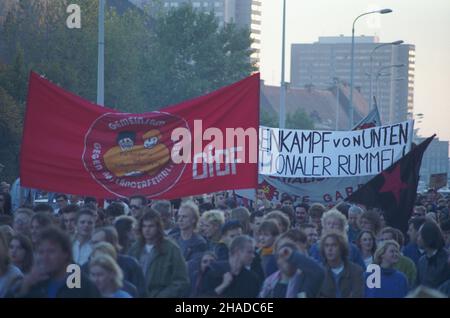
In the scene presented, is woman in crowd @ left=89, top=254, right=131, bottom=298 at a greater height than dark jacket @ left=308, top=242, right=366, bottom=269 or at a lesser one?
greater

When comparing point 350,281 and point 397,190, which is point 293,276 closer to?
point 350,281

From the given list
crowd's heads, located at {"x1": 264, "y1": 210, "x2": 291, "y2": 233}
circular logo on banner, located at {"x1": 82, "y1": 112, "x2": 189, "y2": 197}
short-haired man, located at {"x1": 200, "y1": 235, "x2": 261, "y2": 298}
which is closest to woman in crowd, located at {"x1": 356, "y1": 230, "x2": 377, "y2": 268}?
crowd's heads, located at {"x1": 264, "y1": 210, "x2": 291, "y2": 233}

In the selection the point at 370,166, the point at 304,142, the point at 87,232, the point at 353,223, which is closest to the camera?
the point at 87,232

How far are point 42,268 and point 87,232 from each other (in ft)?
10.1

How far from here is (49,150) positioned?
1361 centimetres

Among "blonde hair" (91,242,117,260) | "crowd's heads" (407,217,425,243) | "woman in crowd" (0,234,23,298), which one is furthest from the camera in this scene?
"crowd's heads" (407,217,425,243)

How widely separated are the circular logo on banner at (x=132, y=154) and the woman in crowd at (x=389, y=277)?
339 centimetres

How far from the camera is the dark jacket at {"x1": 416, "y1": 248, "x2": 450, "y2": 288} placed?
11.4 metres

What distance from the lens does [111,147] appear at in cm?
1376

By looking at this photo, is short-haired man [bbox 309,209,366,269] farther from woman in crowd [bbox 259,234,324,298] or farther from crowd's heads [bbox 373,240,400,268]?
woman in crowd [bbox 259,234,324,298]

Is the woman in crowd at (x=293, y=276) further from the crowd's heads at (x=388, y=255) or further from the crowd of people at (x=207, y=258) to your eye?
the crowd's heads at (x=388, y=255)
